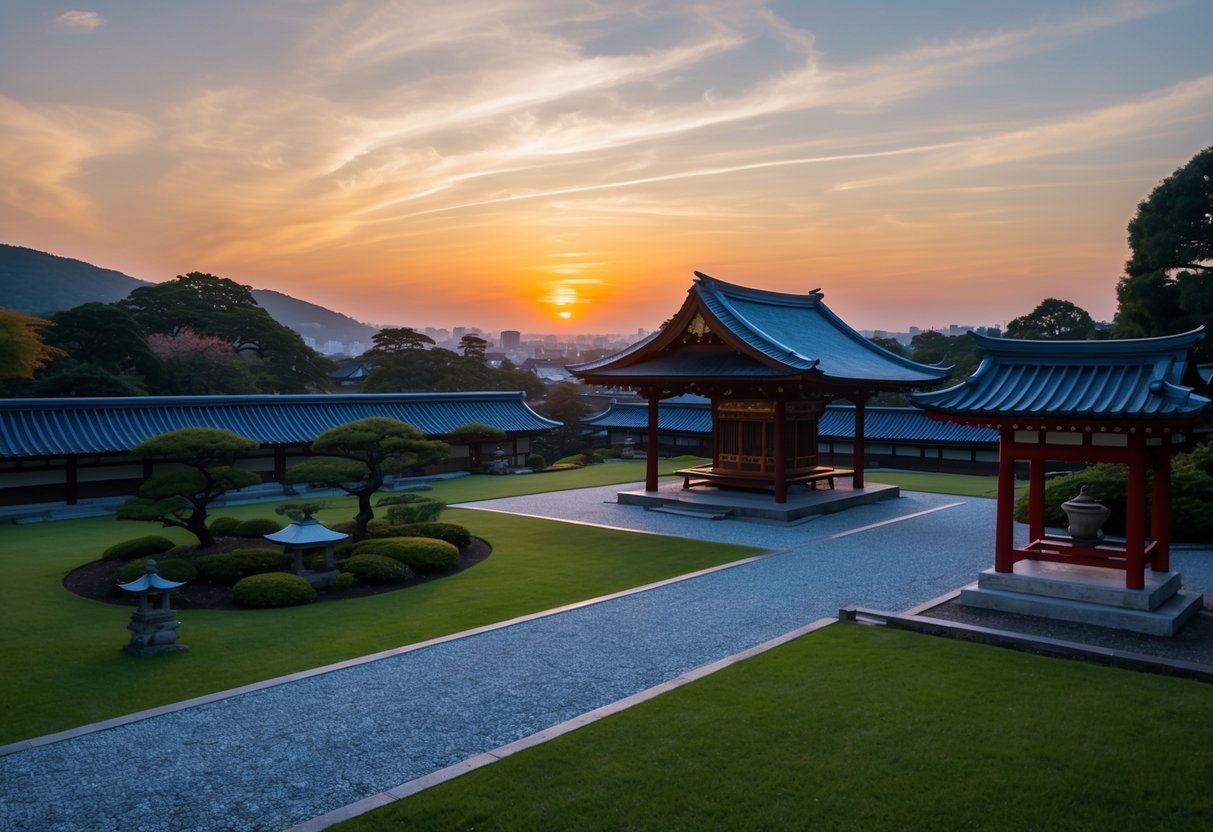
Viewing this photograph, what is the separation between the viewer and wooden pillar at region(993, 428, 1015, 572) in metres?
14.7

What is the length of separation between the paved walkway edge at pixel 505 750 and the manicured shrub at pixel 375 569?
8147 mm

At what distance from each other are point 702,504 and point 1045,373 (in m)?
12.8

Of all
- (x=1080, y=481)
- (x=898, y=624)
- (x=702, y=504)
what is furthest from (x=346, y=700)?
(x=1080, y=481)

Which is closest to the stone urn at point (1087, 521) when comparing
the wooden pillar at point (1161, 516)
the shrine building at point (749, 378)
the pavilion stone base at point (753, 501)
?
the wooden pillar at point (1161, 516)

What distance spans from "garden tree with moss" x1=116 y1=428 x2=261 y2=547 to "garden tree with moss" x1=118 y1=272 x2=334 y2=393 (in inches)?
1487

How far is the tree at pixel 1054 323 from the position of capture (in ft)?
178

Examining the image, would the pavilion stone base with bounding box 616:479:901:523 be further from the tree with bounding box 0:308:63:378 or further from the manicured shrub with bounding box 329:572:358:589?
the tree with bounding box 0:308:63:378

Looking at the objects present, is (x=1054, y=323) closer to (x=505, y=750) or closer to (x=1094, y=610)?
(x=1094, y=610)

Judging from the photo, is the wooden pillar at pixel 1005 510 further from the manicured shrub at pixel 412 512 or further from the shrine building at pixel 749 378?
the manicured shrub at pixel 412 512

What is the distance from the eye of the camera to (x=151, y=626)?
12.6 metres

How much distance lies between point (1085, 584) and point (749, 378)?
40.1ft

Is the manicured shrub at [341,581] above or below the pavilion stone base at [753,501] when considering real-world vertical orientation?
below

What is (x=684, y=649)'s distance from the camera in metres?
12.6

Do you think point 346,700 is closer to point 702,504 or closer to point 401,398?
point 702,504
